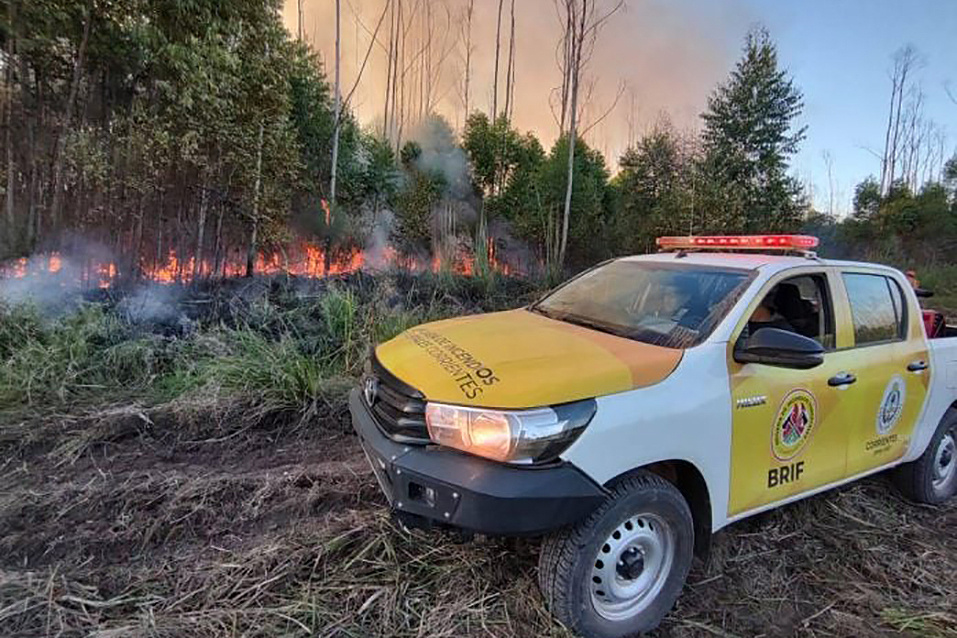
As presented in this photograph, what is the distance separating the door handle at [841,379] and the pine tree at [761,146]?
1122 centimetres

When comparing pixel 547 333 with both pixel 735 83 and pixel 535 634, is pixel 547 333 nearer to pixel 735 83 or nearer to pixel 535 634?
pixel 535 634

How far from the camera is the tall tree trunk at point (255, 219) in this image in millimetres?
7418

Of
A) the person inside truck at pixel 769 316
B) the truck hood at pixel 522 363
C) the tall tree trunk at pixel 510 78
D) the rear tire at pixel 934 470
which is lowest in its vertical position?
the rear tire at pixel 934 470

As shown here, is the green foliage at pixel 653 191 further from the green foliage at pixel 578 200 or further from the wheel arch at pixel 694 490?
the wheel arch at pixel 694 490

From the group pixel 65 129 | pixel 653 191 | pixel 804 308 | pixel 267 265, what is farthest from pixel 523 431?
pixel 653 191

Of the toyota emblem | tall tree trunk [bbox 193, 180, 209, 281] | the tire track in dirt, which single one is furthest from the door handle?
tall tree trunk [bbox 193, 180, 209, 281]

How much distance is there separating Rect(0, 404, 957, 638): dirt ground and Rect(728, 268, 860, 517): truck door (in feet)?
1.50

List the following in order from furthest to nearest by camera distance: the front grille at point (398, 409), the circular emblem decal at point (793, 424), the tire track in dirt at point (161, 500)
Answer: the tire track in dirt at point (161, 500)
the circular emblem decal at point (793, 424)
the front grille at point (398, 409)

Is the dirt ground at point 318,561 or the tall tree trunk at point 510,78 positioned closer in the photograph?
the dirt ground at point 318,561

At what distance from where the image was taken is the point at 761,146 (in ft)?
43.1

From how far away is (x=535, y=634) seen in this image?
2.05 metres

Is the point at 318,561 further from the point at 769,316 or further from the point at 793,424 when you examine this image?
the point at 769,316

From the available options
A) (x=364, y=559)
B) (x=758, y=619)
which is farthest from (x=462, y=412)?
(x=758, y=619)

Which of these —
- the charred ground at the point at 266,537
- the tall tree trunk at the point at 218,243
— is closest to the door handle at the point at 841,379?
the charred ground at the point at 266,537
